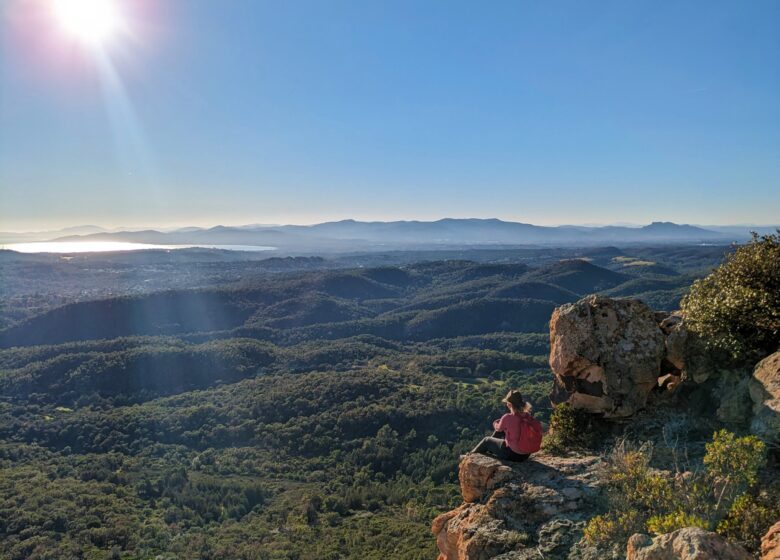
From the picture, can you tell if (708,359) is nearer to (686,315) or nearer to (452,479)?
(686,315)

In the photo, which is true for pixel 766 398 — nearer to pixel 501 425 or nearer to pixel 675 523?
pixel 675 523

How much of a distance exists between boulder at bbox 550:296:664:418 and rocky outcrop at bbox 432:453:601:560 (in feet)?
4.93

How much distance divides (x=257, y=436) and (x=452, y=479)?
76.6ft

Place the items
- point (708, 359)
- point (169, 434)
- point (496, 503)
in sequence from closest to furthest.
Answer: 1. point (496, 503)
2. point (708, 359)
3. point (169, 434)

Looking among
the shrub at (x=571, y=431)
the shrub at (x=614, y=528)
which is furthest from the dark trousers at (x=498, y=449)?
the shrub at (x=614, y=528)

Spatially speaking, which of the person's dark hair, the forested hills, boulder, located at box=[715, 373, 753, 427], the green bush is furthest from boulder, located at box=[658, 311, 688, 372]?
the forested hills

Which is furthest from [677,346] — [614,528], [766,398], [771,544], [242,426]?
[242,426]

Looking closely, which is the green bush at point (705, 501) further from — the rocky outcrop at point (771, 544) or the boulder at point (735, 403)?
the boulder at point (735, 403)

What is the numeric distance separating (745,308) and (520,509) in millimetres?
5840

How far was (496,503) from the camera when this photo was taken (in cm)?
828

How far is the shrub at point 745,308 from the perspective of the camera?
29.7 ft

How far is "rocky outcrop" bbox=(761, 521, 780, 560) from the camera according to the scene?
482 centimetres

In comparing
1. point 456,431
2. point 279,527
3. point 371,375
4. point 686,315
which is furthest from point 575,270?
point 686,315

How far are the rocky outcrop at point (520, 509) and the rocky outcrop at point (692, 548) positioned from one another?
2.02 meters
